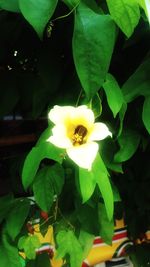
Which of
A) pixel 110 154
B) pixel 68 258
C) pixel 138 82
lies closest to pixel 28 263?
pixel 68 258

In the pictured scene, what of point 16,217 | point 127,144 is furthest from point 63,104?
point 16,217

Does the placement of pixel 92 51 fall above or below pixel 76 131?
above

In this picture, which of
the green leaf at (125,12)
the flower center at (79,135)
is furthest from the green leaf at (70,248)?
the green leaf at (125,12)

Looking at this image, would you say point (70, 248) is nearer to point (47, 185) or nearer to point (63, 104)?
point (47, 185)

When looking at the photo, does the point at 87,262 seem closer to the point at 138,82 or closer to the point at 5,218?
the point at 5,218

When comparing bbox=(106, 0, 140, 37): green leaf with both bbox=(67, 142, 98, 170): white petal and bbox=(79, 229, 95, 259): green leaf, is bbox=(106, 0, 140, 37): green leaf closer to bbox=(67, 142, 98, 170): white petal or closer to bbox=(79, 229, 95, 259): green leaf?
bbox=(67, 142, 98, 170): white petal

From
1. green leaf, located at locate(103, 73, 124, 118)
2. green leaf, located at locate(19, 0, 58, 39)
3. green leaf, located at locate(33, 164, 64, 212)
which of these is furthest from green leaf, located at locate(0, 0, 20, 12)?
green leaf, located at locate(33, 164, 64, 212)
